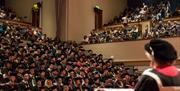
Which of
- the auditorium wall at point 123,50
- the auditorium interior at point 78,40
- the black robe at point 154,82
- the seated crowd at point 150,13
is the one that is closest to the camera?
the black robe at point 154,82

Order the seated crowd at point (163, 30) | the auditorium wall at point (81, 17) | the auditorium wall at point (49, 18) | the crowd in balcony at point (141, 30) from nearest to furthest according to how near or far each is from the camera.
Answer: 1. the seated crowd at point (163, 30)
2. the crowd in balcony at point (141, 30)
3. the auditorium wall at point (81, 17)
4. the auditorium wall at point (49, 18)

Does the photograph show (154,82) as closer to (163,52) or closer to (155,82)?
(155,82)

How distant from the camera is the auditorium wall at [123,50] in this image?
15586 millimetres

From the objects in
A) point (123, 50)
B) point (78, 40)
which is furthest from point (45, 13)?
point (123, 50)

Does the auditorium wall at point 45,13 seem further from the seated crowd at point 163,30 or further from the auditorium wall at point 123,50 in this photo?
the seated crowd at point 163,30

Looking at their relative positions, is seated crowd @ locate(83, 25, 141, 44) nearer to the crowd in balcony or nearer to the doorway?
the crowd in balcony

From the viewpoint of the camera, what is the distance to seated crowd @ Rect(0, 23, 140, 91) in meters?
9.55

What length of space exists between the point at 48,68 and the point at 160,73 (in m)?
9.03

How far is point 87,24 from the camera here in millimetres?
19438

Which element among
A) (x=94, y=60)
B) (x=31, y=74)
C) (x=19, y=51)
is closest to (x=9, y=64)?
(x=31, y=74)

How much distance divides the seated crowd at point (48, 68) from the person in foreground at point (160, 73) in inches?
238

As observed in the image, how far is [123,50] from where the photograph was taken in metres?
16.2

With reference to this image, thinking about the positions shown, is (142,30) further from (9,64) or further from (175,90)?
(175,90)

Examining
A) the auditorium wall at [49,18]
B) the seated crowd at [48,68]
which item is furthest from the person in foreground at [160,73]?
the auditorium wall at [49,18]
